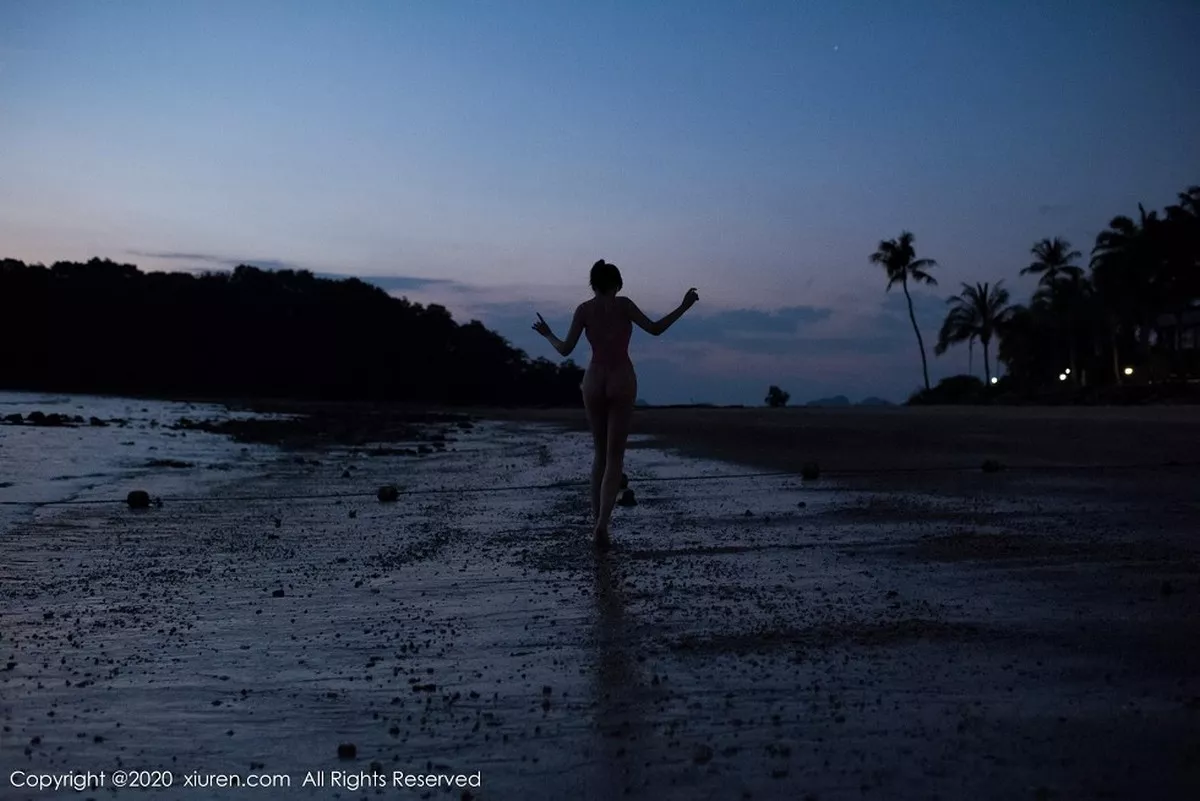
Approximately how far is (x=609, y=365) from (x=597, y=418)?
0.37 metres

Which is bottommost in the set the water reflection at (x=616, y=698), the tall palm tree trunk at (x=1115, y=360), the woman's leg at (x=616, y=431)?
the water reflection at (x=616, y=698)

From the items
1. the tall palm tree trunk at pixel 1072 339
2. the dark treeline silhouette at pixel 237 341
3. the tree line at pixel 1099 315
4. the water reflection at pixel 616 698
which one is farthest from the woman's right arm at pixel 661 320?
the dark treeline silhouette at pixel 237 341

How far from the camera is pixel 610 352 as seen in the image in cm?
726

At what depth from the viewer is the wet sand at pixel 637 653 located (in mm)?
2910

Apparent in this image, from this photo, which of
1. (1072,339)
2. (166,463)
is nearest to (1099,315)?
(1072,339)

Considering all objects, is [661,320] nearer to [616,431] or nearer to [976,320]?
[616,431]

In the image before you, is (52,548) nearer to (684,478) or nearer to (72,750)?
(72,750)

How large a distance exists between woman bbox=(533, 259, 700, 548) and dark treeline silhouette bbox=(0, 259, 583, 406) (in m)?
78.5

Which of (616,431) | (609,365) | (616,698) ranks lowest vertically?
(616,698)

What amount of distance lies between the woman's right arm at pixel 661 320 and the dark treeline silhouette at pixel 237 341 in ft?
258

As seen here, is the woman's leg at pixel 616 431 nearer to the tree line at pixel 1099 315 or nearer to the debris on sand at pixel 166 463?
the debris on sand at pixel 166 463

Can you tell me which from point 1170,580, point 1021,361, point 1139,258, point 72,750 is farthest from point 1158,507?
point 1021,361

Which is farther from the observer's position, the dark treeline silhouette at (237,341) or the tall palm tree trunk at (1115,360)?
the dark treeline silhouette at (237,341)

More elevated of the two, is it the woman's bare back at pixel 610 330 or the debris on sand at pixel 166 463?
the woman's bare back at pixel 610 330
